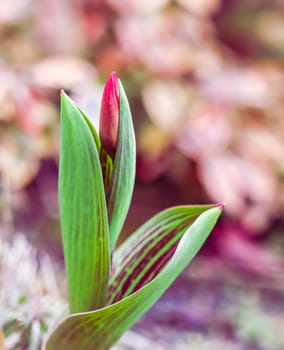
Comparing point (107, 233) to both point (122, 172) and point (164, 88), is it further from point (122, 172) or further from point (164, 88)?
point (164, 88)

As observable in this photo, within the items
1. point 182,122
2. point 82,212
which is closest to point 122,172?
point 82,212

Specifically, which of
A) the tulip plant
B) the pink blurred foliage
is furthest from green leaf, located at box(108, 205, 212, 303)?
the pink blurred foliage

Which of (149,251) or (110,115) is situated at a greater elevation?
(110,115)

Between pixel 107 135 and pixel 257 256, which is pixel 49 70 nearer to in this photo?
pixel 257 256

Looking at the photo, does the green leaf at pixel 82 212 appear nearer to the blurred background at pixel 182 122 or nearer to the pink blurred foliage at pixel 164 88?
the blurred background at pixel 182 122

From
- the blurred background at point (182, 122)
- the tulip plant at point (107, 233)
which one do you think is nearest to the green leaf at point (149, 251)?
the tulip plant at point (107, 233)

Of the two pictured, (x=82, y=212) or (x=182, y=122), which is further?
(x=182, y=122)

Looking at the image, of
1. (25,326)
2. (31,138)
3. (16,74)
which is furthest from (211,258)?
(25,326)
